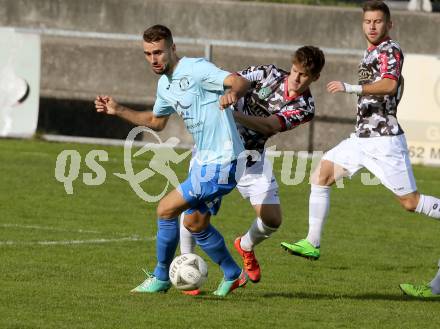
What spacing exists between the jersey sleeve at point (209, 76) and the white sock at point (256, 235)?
64.6 inches

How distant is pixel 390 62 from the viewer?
1015 cm

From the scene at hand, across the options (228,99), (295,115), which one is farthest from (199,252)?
(228,99)

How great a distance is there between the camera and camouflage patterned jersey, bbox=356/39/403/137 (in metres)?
10.2

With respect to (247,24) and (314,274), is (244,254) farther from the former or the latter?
(247,24)

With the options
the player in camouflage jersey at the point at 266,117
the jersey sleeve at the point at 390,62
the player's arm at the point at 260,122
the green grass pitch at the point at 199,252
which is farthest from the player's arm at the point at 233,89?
the jersey sleeve at the point at 390,62

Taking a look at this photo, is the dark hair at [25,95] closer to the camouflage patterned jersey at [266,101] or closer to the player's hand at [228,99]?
the camouflage patterned jersey at [266,101]

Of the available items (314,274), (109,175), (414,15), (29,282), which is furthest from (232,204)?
(414,15)

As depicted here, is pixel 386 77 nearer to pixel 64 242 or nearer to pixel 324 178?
pixel 324 178

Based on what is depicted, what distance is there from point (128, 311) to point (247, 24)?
15.0 meters

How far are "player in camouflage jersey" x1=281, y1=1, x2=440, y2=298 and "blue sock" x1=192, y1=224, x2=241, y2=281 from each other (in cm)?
60

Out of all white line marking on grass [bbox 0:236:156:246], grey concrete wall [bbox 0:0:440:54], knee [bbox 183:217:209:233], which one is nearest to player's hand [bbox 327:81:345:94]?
knee [bbox 183:217:209:233]

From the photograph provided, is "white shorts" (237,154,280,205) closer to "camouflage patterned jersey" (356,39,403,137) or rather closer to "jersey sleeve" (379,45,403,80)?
"camouflage patterned jersey" (356,39,403,137)

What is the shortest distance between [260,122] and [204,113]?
0.56 metres

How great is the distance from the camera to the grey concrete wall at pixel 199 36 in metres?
20.6
